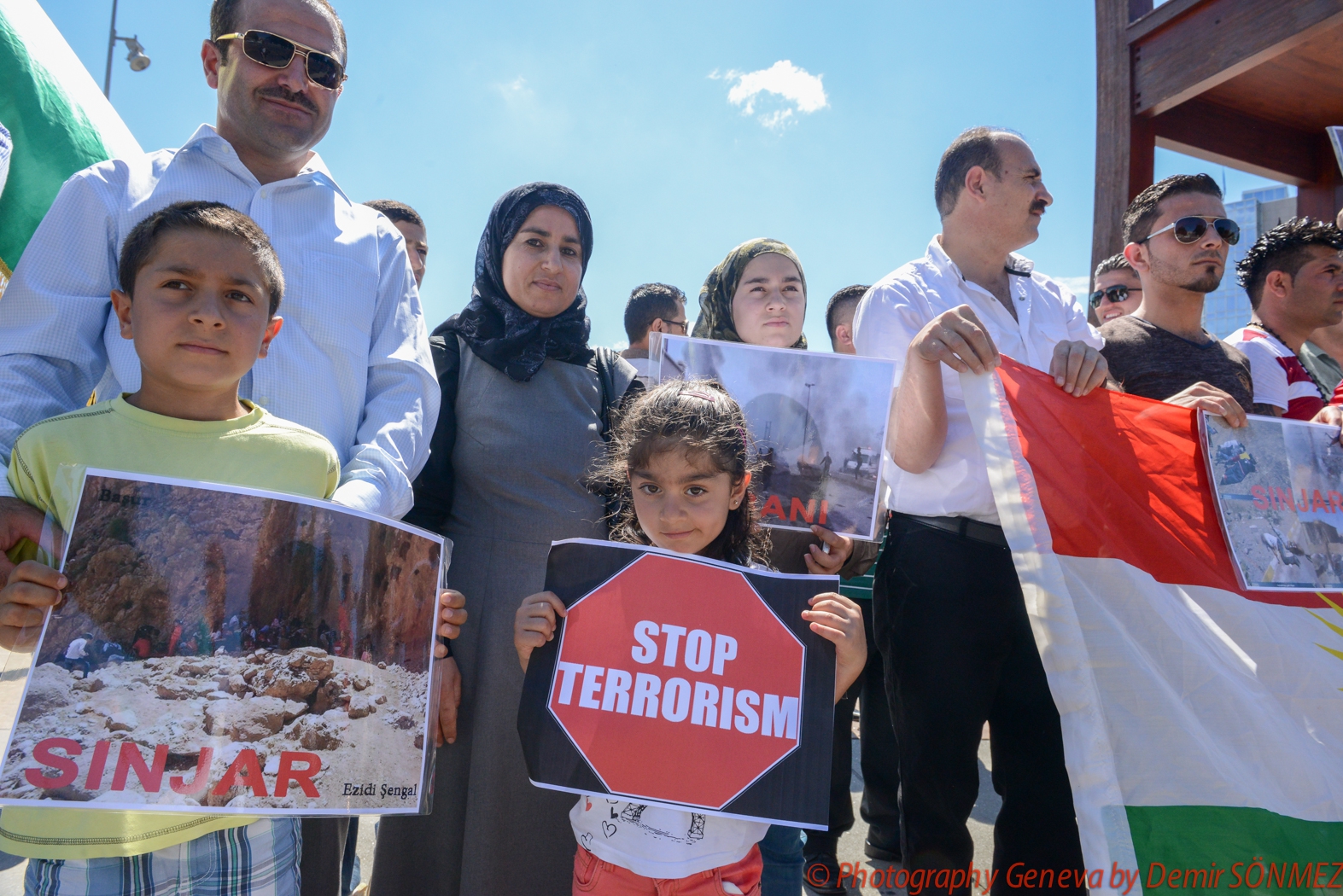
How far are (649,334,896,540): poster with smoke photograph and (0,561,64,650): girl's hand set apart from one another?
141 cm

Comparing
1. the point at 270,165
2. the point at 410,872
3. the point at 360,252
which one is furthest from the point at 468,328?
the point at 410,872

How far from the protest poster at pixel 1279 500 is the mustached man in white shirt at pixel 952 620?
0.51m

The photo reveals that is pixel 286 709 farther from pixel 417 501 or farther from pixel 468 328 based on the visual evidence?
pixel 468 328

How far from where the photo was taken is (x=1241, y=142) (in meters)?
6.04

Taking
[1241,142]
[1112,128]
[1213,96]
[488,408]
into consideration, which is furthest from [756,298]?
[1241,142]

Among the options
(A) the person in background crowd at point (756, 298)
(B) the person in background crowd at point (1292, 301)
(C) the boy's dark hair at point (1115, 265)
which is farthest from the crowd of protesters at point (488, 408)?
(C) the boy's dark hair at point (1115, 265)

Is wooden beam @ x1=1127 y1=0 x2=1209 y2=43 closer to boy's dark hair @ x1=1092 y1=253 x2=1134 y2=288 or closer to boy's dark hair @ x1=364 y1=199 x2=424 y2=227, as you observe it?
boy's dark hair @ x1=1092 y1=253 x2=1134 y2=288

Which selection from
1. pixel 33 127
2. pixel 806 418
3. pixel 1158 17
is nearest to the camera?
pixel 33 127

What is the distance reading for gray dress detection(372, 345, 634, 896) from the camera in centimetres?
203

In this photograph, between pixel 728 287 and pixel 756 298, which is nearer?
pixel 756 298

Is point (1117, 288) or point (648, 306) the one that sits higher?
point (1117, 288)

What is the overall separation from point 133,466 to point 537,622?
745mm

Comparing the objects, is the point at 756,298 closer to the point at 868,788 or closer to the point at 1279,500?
the point at 1279,500

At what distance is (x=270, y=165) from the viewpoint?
1994 millimetres
